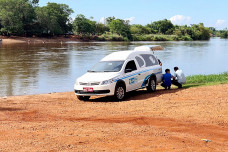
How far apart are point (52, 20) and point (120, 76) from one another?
3854 inches

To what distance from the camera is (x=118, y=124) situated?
7617mm

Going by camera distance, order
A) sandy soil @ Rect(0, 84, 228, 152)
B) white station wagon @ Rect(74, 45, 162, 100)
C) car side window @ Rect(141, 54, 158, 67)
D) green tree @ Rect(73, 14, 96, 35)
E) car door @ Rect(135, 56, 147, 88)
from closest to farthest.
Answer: sandy soil @ Rect(0, 84, 228, 152) → white station wagon @ Rect(74, 45, 162, 100) → car door @ Rect(135, 56, 147, 88) → car side window @ Rect(141, 54, 158, 67) → green tree @ Rect(73, 14, 96, 35)

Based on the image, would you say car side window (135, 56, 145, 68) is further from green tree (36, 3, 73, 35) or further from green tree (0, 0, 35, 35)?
green tree (36, 3, 73, 35)

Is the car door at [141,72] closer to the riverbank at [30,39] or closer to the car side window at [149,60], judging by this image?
the car side window at [149,60]

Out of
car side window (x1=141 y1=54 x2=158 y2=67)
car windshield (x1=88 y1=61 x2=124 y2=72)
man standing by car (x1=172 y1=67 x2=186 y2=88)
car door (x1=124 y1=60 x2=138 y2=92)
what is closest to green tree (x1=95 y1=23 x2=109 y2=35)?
man standing by car (x1=172 y1=67 x2=186 y2=88)

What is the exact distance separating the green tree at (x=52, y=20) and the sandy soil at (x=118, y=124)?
96.8 meters

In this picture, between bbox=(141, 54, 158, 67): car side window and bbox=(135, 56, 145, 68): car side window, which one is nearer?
bbox=(135, 56, 145, 68): car side window

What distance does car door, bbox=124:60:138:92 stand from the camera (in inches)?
473

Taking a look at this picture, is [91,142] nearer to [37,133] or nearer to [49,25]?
[37,133]

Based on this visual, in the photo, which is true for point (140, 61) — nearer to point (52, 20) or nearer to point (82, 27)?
point (52, 20)

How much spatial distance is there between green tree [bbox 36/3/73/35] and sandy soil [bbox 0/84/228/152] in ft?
318

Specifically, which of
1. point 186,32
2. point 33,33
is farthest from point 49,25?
point 186,32

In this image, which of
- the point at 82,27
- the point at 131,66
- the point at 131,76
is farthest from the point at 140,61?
the point at 82,27

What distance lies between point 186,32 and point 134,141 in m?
156
